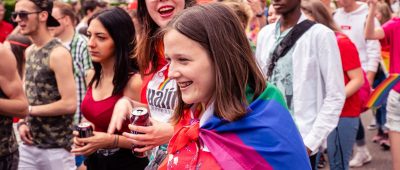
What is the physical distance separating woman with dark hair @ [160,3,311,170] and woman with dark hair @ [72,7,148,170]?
4.67 feet

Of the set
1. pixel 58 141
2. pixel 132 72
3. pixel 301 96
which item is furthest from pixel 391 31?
pixel 58 141

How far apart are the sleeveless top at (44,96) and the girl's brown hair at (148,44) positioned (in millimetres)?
1587

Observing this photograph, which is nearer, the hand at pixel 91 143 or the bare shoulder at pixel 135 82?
the hand at pixel 91 143

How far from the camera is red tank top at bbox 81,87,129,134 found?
144 inches

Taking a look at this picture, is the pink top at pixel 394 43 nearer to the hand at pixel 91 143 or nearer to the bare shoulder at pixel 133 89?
the bare shoulder at pixel 133 89

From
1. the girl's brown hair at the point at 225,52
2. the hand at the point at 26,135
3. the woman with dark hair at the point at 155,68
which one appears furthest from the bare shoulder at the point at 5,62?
the girl's brown hair at the point at 225,52

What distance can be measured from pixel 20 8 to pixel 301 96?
267 centimetres

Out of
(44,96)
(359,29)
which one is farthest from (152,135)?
(359,29)

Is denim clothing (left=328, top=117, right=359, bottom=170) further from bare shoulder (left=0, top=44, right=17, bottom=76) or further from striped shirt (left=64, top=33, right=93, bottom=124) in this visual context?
striped shirt (left=64, top=33, right=93, bottom=124)

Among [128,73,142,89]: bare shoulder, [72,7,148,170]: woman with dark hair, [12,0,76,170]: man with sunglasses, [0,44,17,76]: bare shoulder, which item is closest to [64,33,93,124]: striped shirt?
[12,0,76,170]: man with sunglasses

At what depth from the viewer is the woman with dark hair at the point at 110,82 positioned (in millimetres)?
3564

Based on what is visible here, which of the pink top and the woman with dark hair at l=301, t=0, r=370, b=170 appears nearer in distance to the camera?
the woman with dark hair at l=301, t=0, r=370, b=170

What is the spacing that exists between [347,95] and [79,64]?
3159 millimetres

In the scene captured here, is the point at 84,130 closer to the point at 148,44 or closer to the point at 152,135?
the point at 148,44
